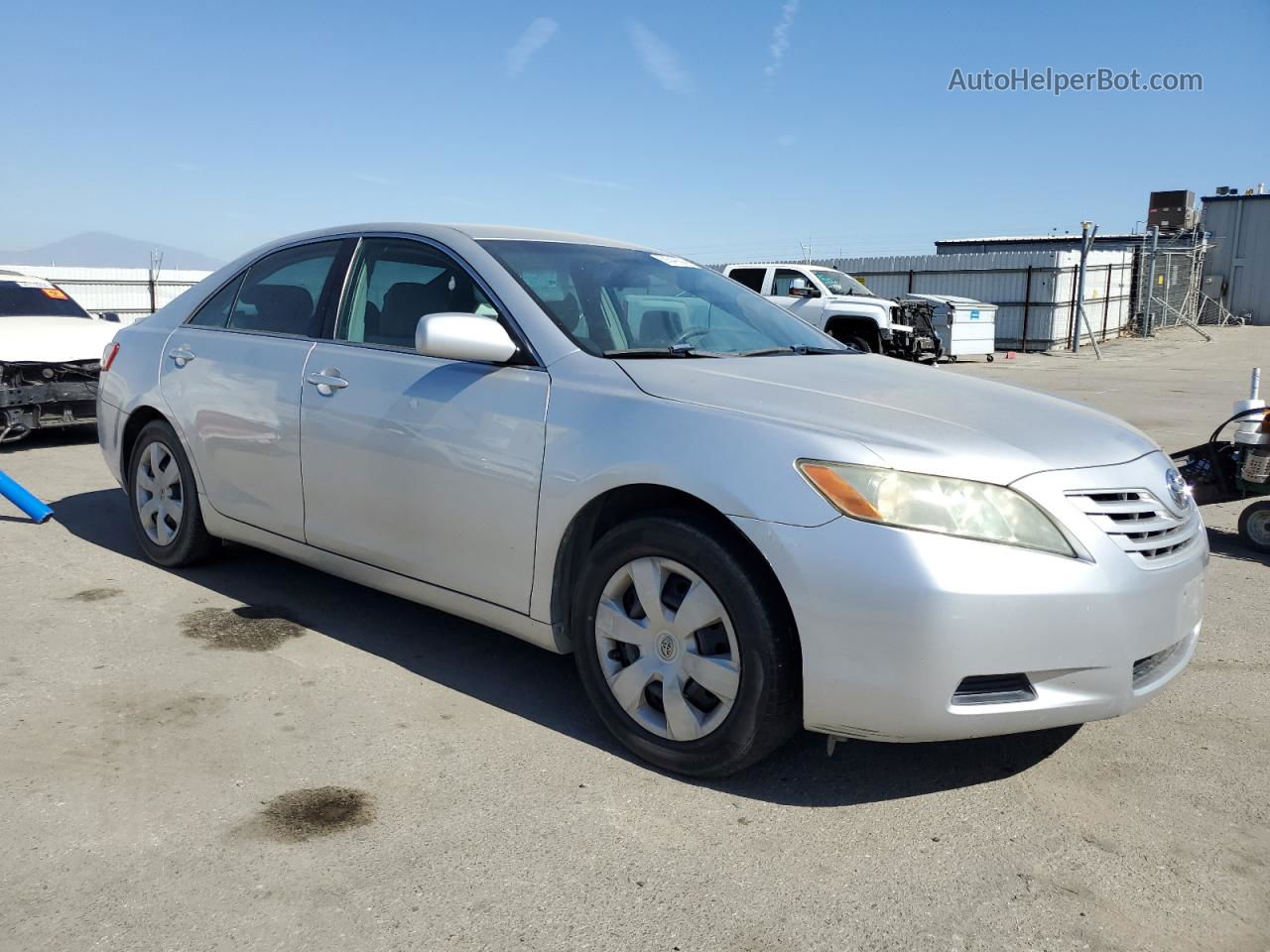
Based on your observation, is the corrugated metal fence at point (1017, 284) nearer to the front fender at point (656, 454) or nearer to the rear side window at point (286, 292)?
the rear side window at point (286, 292)

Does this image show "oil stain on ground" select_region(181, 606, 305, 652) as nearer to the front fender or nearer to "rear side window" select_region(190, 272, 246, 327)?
"rear side window" select_region(190, 272, 246, 327)

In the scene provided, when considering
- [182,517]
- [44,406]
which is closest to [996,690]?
[182,517]

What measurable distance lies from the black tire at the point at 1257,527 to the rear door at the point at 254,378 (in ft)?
16.9

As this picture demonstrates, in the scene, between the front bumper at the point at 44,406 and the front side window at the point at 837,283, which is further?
the front side window at the point at 837,283

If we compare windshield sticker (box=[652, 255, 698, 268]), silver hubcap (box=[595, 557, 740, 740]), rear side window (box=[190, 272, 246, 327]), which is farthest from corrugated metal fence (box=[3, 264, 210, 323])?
silver hubcap (box=[595, 557, 740, 740])

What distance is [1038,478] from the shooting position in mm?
2842

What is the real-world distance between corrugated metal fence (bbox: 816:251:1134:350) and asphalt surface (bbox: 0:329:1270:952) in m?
24.2

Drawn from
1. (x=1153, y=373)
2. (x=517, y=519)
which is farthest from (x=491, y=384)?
(x=1153, y=373)

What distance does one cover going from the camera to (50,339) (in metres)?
8.97

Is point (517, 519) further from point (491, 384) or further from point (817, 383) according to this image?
point (817, 383)

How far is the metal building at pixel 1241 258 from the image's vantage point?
133ft

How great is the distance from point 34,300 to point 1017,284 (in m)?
23.3

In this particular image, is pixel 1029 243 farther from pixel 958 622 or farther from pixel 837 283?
pixel 958 622

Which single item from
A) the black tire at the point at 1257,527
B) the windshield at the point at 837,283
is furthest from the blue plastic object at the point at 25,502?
the windshield at the point at 837,283
